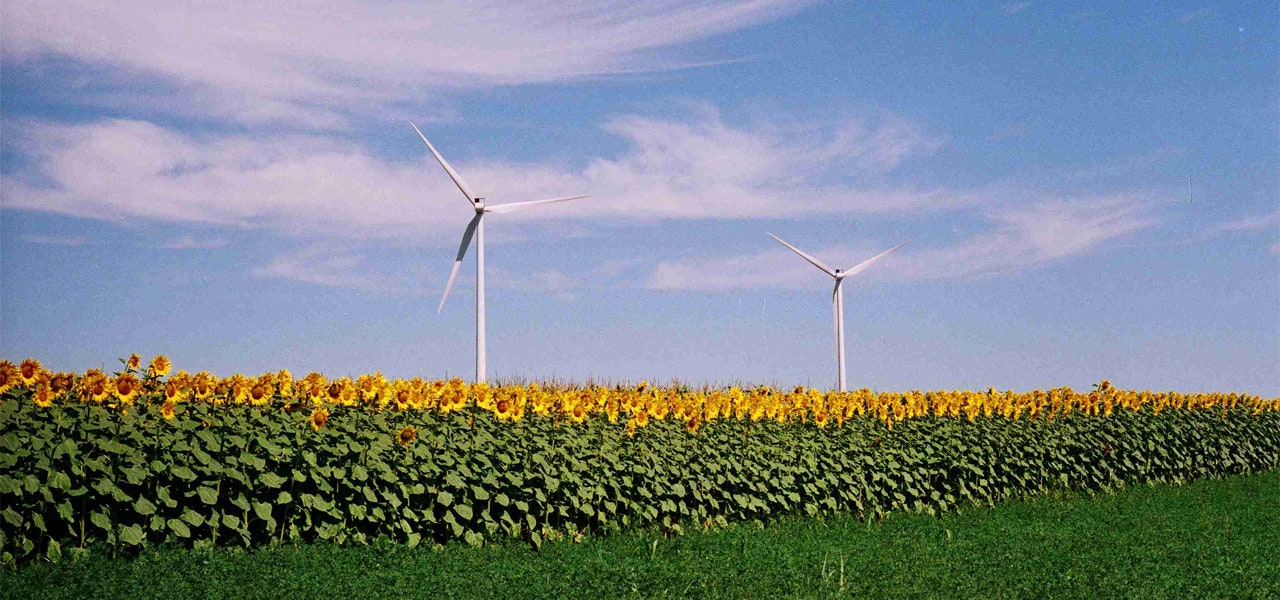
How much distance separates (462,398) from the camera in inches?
340

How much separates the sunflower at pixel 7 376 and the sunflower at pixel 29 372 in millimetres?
34

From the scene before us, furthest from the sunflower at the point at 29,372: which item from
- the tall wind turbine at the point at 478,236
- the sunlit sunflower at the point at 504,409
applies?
the tall wind turbine at the point at 478,236

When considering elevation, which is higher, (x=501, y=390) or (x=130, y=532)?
(x=501, y=390)

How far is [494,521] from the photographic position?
8094mm

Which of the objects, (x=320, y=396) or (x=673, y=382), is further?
(x=673, y=382)

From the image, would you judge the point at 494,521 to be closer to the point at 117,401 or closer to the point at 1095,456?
the point at 117,401

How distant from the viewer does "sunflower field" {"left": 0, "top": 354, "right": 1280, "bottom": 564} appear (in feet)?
22.8

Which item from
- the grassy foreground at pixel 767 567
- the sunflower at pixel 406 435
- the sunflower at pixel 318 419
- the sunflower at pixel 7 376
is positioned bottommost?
the grassy foreground at pixel 767 567

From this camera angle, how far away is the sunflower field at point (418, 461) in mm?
6938

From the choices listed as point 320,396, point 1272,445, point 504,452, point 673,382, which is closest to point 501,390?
point 504,452

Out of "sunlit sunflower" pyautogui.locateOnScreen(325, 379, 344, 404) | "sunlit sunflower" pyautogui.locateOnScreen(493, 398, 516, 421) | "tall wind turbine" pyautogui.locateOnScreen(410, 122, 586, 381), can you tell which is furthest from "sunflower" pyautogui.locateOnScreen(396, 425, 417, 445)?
"tall wind turbine" pyautogui.locateOnScreen(410, 122, 586, 381)

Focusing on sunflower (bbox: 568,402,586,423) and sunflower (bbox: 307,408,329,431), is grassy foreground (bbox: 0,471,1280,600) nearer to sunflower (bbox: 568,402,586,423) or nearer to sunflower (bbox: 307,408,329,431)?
sunflower (bbox: 307,408,329,431)

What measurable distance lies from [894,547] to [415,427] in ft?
13.6

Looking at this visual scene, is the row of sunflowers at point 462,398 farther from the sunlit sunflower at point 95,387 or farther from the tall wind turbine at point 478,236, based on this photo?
the tall wind turbine at point 478,236
